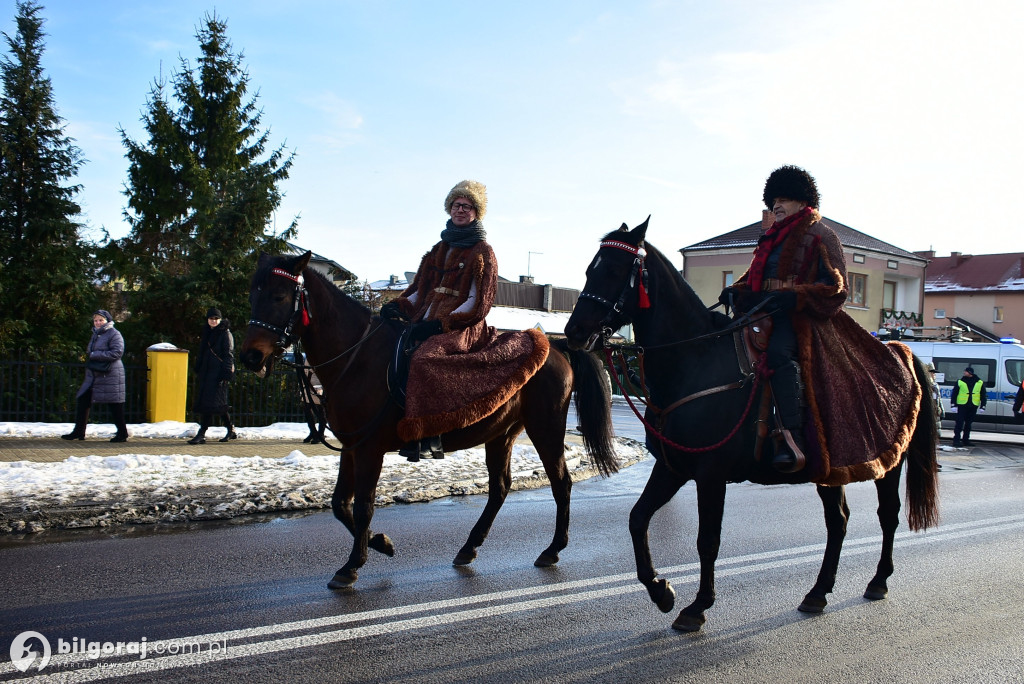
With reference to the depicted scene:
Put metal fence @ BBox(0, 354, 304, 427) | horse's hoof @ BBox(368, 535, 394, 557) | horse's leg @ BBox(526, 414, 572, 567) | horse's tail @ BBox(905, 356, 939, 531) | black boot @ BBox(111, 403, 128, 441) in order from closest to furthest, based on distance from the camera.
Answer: horse's hoof @ BBox(368, 535, 394, 557)
horse's tail @ BBox(905, 356, 939, 531)
horse's leg @ BBox(526, 414, 572, 567)
black boot @ BBox(111, 403, 128, 441)
metal fence @ BBox(0, 354, 304, 427)

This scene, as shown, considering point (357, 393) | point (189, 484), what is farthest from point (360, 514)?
point (189, 484)

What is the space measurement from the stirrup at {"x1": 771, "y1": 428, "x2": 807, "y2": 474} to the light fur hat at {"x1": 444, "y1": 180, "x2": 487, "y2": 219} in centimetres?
280

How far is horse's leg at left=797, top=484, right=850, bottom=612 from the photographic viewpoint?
537 centimetres

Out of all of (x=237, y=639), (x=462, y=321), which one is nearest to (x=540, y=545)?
(x=462, y=321)

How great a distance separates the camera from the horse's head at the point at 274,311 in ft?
18.1

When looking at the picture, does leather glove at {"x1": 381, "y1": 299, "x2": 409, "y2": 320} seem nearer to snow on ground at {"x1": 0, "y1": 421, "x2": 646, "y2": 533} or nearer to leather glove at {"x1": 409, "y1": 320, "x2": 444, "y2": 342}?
leather glove at {"x1": 409, "y1": 320, "x2": 444, "y2": 342}

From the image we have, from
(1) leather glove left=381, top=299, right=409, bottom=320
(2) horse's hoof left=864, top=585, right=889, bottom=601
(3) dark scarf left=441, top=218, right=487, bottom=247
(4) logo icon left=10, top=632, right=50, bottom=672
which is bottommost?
(4) logo icon left=10, top=632, right=50, bottom=672

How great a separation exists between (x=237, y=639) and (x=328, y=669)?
2.28ft

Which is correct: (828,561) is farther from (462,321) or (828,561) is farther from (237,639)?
(237,639)

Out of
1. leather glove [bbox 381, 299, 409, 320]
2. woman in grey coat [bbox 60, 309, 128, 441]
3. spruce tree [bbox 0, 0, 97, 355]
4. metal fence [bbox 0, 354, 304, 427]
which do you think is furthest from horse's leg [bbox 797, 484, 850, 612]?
spruce tree [bbox 0, 0, 97, 355]

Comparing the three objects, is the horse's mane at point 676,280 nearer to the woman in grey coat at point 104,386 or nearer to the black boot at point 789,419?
the black boot at point 789,419

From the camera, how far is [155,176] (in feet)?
73.2

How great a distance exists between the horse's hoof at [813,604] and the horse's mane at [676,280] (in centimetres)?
183

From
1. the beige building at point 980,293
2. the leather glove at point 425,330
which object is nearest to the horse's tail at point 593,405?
the leather glove at point 425,330
